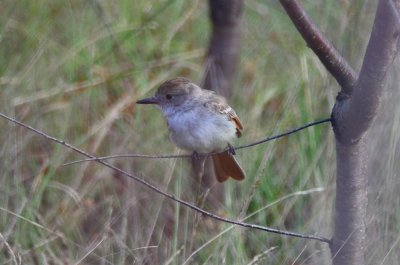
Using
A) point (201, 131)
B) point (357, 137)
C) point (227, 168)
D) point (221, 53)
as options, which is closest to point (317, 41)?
point (357, 137)

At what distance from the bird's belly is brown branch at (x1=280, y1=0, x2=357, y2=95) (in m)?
1.26

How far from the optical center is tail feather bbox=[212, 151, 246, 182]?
161 inches

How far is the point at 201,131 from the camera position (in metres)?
3.96

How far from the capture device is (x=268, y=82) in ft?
18.2

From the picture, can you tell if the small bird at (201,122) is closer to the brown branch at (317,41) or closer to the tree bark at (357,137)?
the tree bark at (357,137)

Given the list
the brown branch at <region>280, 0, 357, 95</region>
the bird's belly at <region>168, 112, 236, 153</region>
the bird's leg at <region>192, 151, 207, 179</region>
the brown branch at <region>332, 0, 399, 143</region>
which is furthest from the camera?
the bird's leg at <region>192, 151, 207, 179</region>

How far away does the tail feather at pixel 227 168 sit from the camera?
4.08 meters

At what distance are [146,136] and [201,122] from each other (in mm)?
957

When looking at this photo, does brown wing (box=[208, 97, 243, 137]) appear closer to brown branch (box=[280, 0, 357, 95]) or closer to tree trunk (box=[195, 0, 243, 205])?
tree trunk (box=[195, 0, 243, 205])

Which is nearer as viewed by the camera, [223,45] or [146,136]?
[223,45]

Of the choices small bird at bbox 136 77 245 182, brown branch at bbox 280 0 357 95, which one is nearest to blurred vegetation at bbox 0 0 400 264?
small bird at bbox 136 77 245 182

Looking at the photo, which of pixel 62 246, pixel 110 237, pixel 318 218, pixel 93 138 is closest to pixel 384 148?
pixel 318 218

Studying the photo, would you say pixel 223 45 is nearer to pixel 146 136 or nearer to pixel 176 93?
pixel 176 93

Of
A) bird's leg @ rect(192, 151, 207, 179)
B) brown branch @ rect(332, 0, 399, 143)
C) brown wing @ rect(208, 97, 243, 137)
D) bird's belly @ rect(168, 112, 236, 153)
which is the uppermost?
brown branch @ rect(332, 0, 399, 143)
